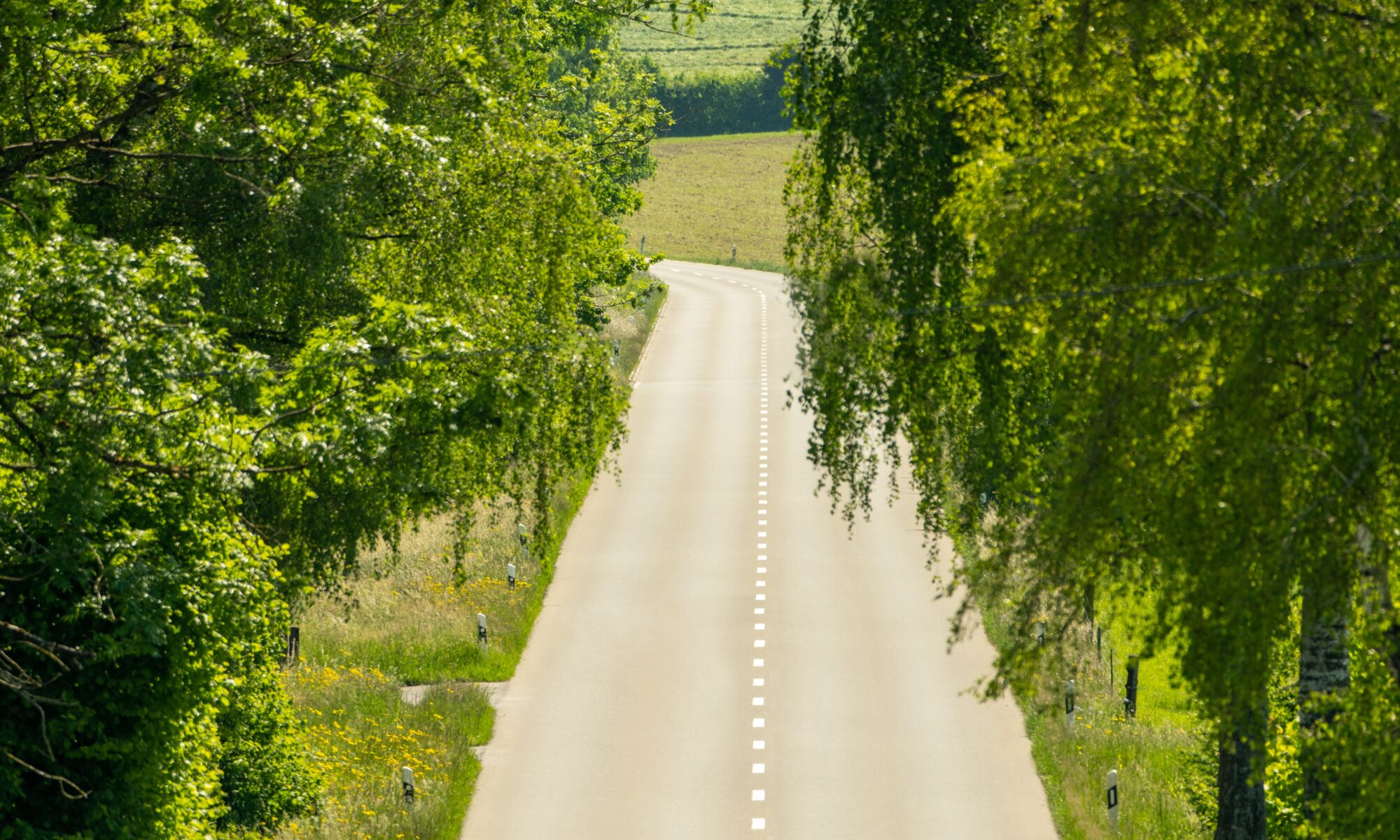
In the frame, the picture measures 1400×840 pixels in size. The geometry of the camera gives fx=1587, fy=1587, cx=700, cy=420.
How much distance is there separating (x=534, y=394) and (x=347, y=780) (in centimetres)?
756

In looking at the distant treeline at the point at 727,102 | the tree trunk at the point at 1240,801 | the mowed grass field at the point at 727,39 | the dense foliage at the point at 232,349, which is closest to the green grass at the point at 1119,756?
the tree trunk at the point at 1240,801

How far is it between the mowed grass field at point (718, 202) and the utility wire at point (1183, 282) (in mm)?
59346

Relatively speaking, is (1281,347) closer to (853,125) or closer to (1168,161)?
(1168,161)

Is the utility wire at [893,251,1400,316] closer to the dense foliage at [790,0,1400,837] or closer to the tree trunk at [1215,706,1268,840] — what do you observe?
the dense foliage at [790,0,1400,837]

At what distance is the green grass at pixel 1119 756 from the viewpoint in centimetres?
1875

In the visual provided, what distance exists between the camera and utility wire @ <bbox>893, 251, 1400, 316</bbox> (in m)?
9.02

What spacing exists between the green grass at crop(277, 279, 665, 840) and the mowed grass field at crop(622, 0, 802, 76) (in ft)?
Answer: 351

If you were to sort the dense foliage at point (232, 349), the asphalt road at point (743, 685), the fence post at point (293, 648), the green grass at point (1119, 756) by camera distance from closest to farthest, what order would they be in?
1. the dense foliage at point (232, 349)
2. the green grass at point (1119, 756)
3. the asphalt road at point (743, 685)
4. the fence post at point (293, 648)

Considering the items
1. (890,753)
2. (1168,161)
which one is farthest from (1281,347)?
(890,753)

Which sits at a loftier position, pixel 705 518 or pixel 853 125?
pixel 853 125

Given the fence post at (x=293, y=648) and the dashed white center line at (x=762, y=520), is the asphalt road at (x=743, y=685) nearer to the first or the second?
the dashed white center line at (x=762, y=520)

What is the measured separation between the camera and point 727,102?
13000 cm

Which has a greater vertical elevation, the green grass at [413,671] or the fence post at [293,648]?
the fence post at [293,648]

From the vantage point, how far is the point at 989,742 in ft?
74.2
